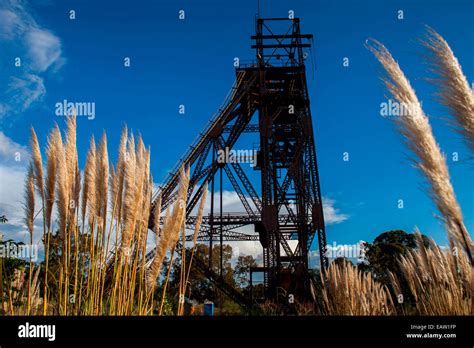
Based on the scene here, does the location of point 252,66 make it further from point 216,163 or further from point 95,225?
point 95,225

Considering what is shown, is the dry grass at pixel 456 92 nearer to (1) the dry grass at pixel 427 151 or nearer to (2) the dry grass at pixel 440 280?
(1) the dry grass at pixel 427 151

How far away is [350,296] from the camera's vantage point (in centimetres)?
482

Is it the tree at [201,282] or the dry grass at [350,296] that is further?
the tree at [201,282]

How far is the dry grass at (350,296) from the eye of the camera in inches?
188

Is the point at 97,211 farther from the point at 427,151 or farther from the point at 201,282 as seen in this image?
the point at 201,282

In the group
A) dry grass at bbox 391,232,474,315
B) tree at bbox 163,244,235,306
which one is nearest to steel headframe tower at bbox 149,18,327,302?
tree at bbox 163,244,235,306

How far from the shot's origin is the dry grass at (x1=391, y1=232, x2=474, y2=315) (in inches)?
173

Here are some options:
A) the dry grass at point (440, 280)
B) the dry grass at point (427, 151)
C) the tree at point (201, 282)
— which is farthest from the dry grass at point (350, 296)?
the tree at point (201, 282)

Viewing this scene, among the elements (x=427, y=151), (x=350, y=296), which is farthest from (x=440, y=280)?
(x=427, y=151)

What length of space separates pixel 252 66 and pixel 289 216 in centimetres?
835

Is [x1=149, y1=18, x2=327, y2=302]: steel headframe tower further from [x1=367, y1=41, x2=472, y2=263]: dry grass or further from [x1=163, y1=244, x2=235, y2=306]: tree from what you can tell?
[x1=367, y1=41, x2=472, y2=263]: dry grass

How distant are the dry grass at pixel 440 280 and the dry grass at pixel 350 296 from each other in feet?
1.48
